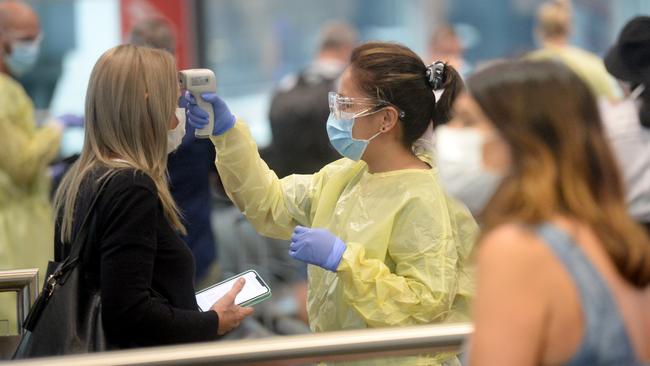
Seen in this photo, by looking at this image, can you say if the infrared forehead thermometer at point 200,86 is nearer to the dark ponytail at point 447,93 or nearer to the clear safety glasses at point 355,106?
the clear safety glasses at point 355,106

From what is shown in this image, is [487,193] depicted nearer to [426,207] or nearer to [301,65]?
[426,207]

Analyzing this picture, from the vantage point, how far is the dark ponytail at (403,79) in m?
2.69

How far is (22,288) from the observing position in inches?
102

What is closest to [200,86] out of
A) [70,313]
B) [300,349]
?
[70,313]

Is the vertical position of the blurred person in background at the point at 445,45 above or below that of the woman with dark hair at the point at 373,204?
below

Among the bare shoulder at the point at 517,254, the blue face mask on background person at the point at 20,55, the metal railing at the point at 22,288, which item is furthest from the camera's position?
the blue face mask on background person at the point at 20,55

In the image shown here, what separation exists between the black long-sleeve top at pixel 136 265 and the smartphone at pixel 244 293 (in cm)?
24

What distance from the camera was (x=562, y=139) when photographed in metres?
1.59

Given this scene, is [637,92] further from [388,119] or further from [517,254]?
[517,254]

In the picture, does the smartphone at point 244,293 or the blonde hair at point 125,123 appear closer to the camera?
the blonde hair at point 125,123

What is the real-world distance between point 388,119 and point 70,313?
859mm

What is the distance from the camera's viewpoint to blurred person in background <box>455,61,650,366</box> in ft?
5.04

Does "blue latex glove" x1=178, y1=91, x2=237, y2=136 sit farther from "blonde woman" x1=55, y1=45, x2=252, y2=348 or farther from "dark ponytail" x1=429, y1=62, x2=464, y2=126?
"dark ponytail" x1=429, y1=62, x2=464, y2=126

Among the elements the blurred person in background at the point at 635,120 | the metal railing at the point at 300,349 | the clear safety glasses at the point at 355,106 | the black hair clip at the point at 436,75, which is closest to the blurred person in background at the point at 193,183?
the clear safety glasses at the point at 355,106
